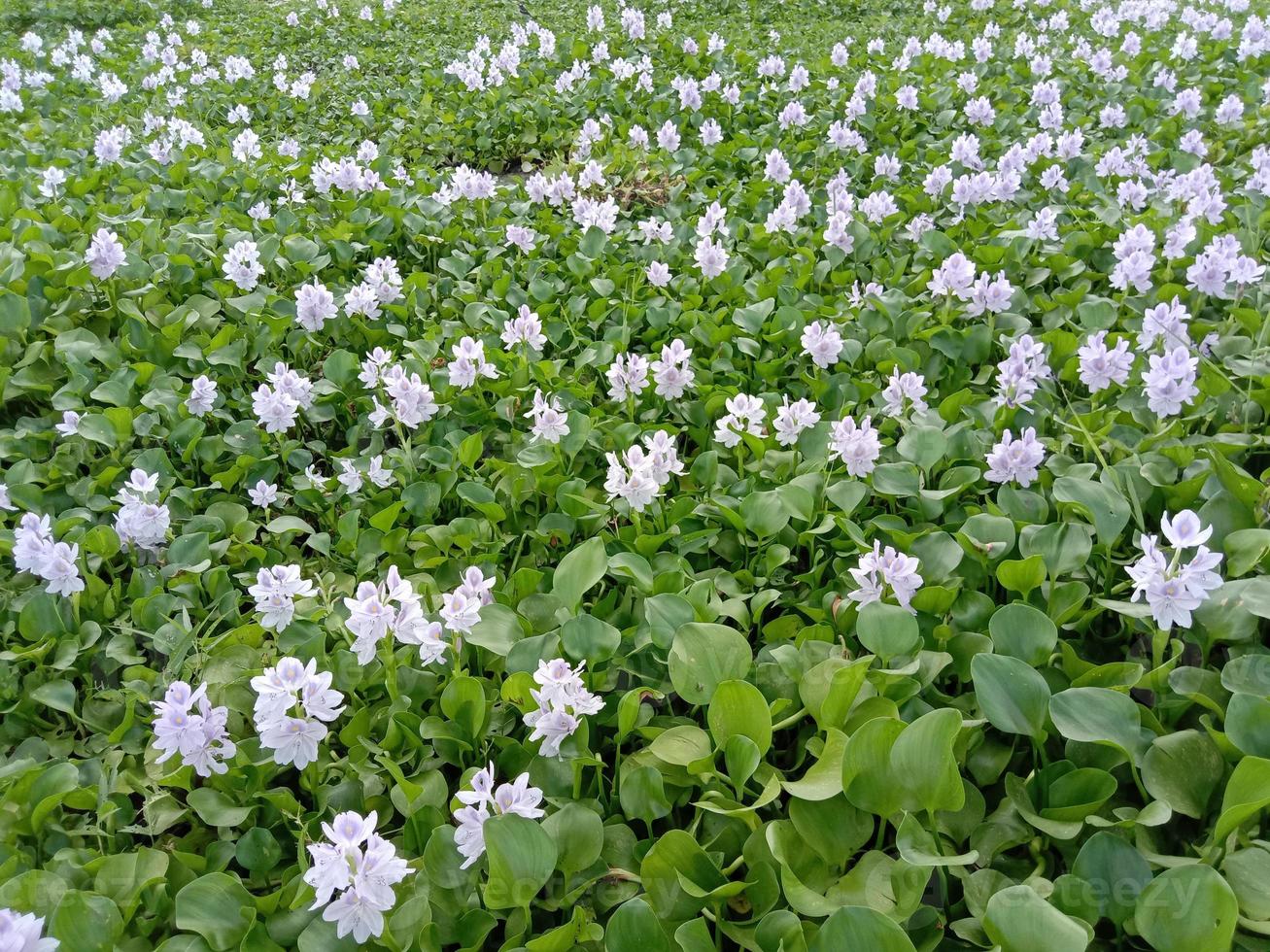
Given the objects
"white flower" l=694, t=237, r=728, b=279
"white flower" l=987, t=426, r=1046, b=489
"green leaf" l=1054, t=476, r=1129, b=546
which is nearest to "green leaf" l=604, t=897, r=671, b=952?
"green leaf" l=1054, t=476, r=1129, b=546

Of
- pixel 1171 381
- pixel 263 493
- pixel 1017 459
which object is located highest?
pixel 1171 381

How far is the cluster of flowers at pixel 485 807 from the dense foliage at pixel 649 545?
2 centimetres

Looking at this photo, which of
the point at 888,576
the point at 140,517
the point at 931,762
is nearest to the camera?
the point at 931,762

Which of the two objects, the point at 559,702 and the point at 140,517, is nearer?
the point at 559,702

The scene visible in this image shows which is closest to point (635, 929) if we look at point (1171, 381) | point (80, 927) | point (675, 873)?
point (675, 873)

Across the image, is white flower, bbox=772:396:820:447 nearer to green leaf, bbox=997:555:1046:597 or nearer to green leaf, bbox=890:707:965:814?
green leaf, bbox=997:555:1046:597

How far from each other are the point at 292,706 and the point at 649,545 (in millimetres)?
995

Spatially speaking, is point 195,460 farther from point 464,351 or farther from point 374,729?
point 374,729

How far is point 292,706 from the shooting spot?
6.27 feet

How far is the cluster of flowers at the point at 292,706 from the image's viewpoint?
1.86m

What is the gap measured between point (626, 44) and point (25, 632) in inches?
258

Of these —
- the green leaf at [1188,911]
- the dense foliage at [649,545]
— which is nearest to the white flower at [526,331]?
the dense foliage at [649,545]

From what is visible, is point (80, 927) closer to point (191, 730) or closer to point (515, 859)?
point (191, 730)

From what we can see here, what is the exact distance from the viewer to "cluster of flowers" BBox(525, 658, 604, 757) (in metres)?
1.82
